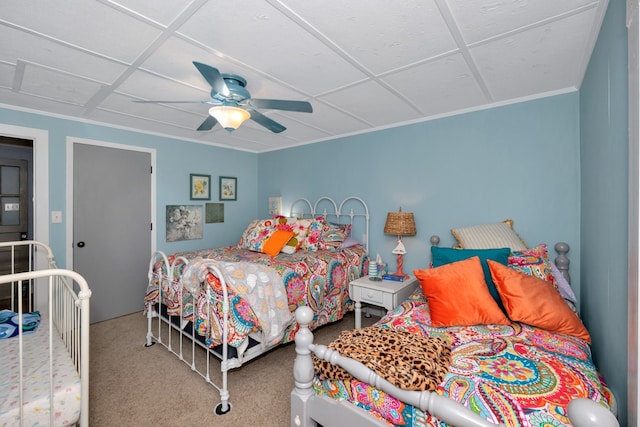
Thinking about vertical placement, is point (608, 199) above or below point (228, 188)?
below

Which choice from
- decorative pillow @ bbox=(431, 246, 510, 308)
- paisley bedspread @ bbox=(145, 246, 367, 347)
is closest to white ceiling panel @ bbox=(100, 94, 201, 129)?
paisley bedspread @ bbox=(145, 246, 367, 347)

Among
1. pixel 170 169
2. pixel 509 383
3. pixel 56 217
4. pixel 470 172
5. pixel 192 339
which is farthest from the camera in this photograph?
pixel 170 169

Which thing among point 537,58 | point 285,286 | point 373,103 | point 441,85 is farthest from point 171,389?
point 537,58

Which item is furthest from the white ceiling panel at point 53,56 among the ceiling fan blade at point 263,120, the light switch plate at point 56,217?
the light switch plate at point 56,217

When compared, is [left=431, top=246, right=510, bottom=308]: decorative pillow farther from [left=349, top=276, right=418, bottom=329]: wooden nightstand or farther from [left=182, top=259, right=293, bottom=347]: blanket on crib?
[left=182, top=259, right=293, bottom=347]: blanket on crib

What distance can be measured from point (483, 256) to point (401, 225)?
0.93 metres

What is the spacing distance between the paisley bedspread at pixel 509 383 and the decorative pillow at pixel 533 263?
0.53 m

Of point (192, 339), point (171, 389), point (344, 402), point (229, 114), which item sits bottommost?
point (171, 389)

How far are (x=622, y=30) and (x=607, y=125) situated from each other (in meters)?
0.45

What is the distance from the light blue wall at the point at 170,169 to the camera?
9.87 ft

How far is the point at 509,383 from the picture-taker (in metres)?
1.16

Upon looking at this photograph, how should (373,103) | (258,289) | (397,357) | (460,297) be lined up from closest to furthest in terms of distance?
(397,357)
(460,297)
(258,289)
(373,103)

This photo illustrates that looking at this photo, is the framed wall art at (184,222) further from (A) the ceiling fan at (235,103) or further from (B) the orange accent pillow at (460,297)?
(B) the orange accent pillow at (460,297)

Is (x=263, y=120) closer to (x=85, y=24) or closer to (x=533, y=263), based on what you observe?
(x=85, y=24)
